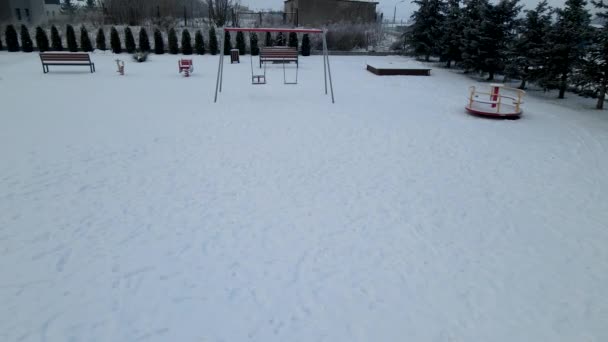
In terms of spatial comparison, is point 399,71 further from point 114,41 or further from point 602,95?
point 114,41

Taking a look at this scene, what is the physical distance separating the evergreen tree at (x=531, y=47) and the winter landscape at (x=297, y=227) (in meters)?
3.55

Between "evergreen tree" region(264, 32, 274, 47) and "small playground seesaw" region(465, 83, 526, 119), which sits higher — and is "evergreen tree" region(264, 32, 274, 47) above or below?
above

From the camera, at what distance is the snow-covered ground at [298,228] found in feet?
10.3

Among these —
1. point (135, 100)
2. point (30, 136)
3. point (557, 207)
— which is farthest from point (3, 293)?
point (135, 100)

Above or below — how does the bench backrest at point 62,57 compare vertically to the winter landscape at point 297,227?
above

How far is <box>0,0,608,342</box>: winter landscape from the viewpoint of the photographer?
315cm

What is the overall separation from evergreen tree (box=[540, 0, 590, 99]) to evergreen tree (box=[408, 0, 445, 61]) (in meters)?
7.52

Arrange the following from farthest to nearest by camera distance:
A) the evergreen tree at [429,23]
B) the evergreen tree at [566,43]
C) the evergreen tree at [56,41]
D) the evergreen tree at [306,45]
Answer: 1. the evergreen tree at [306,45]
2. the evergreen tree at [56,41]
3. the evergreen tree at [429,23]
4. the evergreen tree at [566,43]

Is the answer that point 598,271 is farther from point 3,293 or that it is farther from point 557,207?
point 3,293

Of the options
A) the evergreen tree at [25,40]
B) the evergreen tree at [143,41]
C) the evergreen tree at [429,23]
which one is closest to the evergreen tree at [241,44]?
the evergreen tree at [143,41]

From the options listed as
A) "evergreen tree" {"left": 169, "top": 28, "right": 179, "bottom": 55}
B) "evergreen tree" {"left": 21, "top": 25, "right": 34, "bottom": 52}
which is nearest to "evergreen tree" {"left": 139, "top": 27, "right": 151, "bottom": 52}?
"evergreen tree" {"left": 169, "top": 28, "right": 179, "bottom": 55}

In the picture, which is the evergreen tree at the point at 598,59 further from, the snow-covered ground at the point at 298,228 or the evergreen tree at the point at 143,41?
the evergreen tree at the point at 143,41

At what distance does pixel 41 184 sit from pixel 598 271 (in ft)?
21.9

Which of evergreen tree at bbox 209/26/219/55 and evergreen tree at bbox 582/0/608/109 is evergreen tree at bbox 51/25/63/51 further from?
evergreen tree at bbox 582/0/608/109
